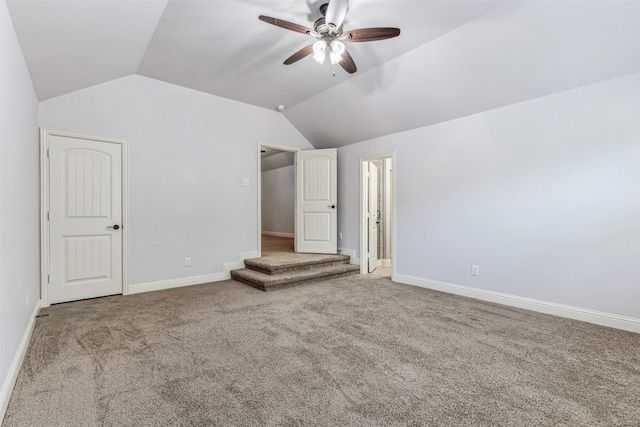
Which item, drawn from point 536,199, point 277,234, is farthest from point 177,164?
point 277,234

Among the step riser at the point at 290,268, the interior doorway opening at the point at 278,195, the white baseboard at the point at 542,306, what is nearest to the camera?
the white baseboard at the point at 542,306

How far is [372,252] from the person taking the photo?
5.45 metres

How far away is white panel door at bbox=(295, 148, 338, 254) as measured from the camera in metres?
5.46

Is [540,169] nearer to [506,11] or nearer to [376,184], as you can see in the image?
[506,11]

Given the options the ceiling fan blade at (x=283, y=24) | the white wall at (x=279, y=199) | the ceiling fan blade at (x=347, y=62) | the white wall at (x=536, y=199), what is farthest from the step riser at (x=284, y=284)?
the white wall at (x=279, y=199)

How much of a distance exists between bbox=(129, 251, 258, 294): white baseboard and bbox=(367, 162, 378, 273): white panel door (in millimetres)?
2046

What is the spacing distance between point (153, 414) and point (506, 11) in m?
3.91

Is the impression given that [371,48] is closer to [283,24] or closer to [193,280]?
[283,24]

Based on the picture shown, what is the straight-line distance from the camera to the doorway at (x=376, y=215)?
512 centimetres

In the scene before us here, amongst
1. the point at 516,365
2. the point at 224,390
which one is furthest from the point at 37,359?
the point at 516,365

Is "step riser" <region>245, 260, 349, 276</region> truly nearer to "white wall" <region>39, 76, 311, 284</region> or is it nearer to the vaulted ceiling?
"white wall" <region>39, 76, 311, 284</region>

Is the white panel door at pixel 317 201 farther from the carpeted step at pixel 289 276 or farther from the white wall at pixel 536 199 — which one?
the white wall at pixel 536 199

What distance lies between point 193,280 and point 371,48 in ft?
12.7

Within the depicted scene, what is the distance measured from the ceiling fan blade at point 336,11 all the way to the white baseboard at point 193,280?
362cm
